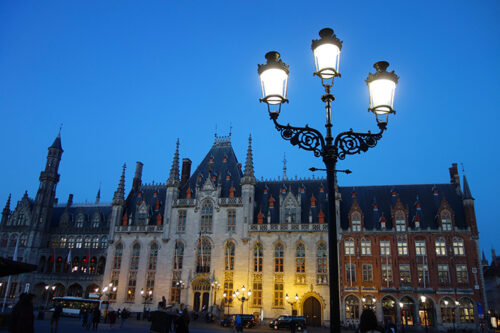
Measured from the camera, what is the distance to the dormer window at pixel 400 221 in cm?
4794

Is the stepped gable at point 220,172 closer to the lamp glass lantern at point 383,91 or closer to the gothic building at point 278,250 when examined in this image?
the gothic building at point 278,250

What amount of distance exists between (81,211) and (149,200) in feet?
45.3

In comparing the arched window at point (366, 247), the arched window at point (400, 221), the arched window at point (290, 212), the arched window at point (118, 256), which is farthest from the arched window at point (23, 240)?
the arched window at point (400, 221)

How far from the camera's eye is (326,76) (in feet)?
31.1

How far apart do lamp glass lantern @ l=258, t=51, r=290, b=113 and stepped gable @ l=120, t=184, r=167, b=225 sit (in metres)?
49.8

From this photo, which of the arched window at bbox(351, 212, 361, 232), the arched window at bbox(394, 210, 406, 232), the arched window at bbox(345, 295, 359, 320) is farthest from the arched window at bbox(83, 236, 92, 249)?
the arched window at bbox(394, 210, 406, 232)

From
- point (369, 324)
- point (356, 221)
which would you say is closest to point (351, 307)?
point (356, 221)

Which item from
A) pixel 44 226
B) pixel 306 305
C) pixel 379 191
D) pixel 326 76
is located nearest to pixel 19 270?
pixel 326 76

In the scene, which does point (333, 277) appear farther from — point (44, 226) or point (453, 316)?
point (44, 226)

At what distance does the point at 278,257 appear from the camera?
49.6 metres

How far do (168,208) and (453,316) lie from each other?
37521 millimetres

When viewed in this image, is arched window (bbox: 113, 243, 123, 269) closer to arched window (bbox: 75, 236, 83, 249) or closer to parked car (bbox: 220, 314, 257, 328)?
arched window (bbox: 75, 236, 83, 249)

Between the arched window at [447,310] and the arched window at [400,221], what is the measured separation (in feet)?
29.3

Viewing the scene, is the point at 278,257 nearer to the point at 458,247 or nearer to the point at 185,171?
the point at 185,171
